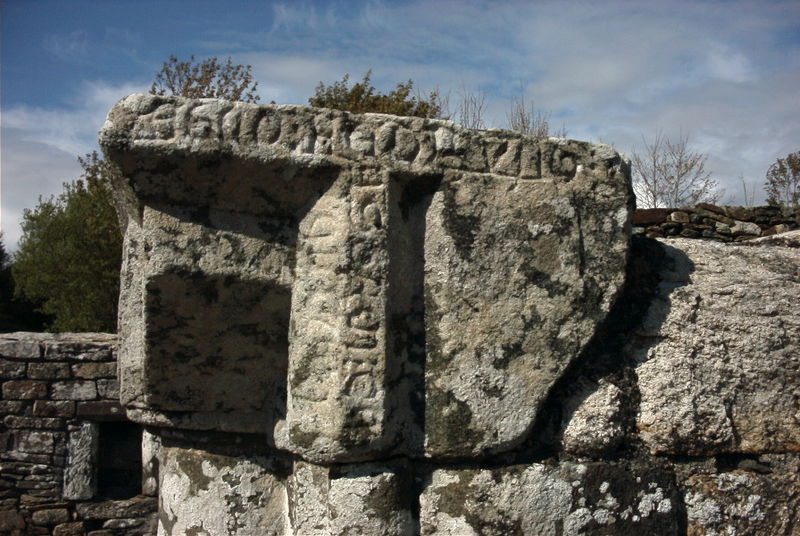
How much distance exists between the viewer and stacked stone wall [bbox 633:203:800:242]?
25.3ft

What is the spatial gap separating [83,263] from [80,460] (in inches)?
407

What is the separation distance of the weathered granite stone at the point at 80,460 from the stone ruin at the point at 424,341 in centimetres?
432

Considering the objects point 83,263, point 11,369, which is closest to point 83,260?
point 83,263

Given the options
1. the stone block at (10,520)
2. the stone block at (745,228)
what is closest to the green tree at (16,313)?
the stone block at (10,520)

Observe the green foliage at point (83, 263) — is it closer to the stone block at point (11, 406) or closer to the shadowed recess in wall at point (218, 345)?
the stone block at point (11, 406)

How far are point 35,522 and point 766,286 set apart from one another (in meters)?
6.01

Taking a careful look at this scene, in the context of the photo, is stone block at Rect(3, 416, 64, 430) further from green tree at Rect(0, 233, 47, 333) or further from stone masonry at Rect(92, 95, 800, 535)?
green tree at Rect(0, 233, 47, 333)

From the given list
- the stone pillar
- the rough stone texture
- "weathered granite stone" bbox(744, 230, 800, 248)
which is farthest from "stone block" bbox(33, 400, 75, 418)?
"weathered granite stone" bbox(744, 230, 800, 248)

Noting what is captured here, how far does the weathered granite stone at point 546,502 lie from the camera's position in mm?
1889

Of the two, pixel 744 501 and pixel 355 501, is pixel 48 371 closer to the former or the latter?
pixel 355 501

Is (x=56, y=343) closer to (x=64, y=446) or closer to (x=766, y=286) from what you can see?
(x=64, y=446)

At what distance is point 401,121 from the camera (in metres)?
1.92

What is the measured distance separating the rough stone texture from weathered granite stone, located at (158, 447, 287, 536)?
110 cm

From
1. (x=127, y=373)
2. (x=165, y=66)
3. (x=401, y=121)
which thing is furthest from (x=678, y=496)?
(x=165, y=66)
